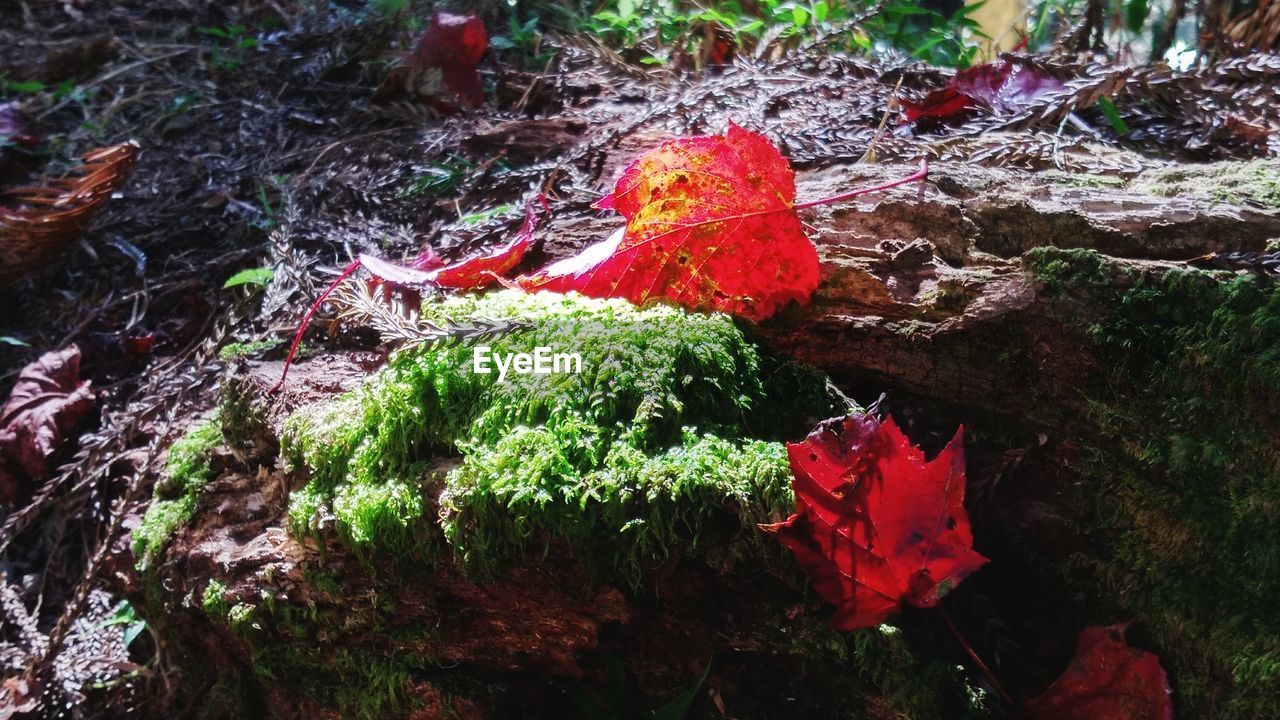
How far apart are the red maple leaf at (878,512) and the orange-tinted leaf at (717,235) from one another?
0.51 m

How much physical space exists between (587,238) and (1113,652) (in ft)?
5.00

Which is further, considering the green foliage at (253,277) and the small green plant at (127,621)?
the green foliage at (253,277)

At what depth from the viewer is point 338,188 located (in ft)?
10.8

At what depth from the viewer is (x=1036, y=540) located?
171 cm

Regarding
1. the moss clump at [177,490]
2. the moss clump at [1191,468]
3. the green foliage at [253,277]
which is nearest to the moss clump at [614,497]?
the moss clump at [1191,468]

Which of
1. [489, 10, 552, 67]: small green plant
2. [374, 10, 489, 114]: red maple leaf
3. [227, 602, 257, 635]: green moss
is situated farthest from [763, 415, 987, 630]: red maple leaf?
[489, 10, 552, 67]: small green plant

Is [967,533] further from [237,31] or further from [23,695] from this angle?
[237,31]

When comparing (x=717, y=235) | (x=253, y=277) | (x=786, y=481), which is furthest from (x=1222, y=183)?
(x=253, y=277)

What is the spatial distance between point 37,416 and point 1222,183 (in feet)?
11.4

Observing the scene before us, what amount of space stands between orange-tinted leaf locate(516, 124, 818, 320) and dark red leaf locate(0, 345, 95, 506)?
209cm

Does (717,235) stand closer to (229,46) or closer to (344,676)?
(344,676)

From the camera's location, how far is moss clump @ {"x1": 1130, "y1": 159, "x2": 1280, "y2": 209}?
185cm

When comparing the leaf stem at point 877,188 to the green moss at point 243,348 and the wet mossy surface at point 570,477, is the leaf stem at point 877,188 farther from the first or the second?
the green moss at point 243,348

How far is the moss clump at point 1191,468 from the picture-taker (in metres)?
1.46
